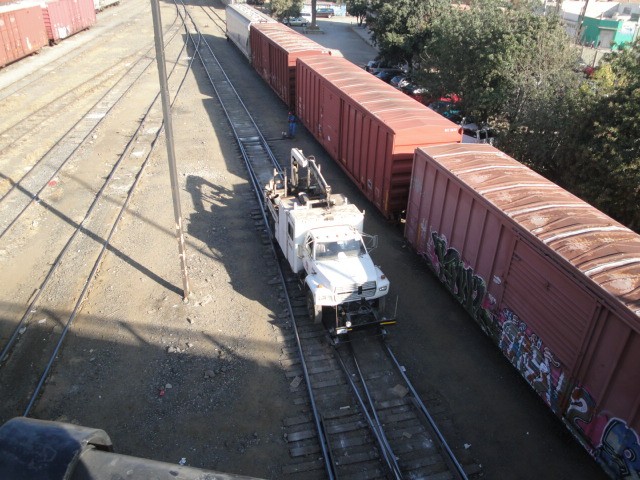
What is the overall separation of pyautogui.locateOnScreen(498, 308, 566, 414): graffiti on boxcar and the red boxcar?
46018 millimetres

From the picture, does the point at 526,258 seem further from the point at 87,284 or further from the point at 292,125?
the point at 292,125

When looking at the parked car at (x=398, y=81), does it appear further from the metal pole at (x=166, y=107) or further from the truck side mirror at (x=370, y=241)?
the metal pole at (x=166, y=107)

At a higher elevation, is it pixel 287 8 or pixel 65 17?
pixel 287 8

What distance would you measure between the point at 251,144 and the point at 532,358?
17.2 meters

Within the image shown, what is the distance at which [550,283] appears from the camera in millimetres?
9133

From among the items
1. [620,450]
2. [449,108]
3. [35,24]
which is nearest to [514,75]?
[449,108]

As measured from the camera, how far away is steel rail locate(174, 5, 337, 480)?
9562mm

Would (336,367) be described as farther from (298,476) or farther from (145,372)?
(145,372)

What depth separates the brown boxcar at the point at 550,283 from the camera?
7.83 m

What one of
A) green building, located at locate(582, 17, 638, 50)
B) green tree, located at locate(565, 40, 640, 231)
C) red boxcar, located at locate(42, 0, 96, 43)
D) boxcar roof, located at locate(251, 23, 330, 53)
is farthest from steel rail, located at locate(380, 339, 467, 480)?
green building, located at locate(582, 17, 638, 50)

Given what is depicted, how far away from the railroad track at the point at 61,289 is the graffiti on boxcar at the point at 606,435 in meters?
10.4

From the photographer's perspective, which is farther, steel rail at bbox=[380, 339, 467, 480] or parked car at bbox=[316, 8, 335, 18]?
parked car at bbox=[316, 8, 335, 18]

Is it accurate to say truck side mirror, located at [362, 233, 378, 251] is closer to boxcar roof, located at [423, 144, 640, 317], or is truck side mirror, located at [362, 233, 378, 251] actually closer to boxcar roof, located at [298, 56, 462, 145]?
boxcar roof, located at [423, 144, 640, 317]

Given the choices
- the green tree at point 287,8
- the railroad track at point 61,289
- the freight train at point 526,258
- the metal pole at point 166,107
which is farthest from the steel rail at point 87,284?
the green tree at point 287,8
